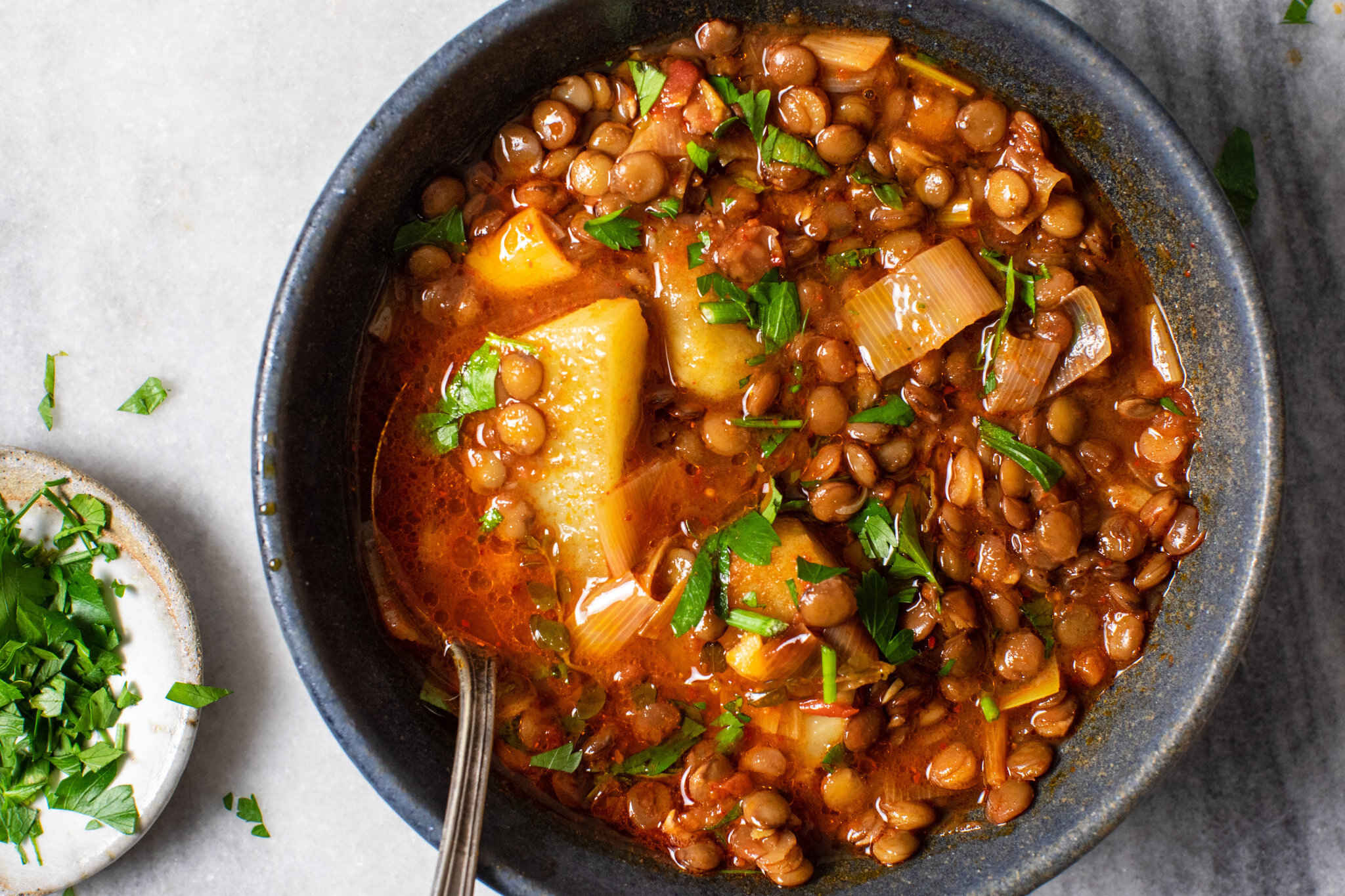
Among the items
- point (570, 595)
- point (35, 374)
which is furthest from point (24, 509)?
point (570, 595)

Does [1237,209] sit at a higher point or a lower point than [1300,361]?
higher

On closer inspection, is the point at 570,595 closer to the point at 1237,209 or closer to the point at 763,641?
the point at 763,641

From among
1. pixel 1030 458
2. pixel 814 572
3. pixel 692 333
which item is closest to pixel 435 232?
pixel 692 333

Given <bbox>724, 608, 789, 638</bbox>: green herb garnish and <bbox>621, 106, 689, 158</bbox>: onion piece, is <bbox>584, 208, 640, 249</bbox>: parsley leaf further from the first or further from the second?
<bbox>724, 608, 789, 638</bbox>: green herb garnish

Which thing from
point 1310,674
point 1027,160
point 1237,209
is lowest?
point 1310,674

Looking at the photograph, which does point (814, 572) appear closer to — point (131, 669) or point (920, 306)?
point (920, 306)

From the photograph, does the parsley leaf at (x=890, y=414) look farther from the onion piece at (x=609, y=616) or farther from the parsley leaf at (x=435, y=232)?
the parsley leaf at (x=435, y=232)
